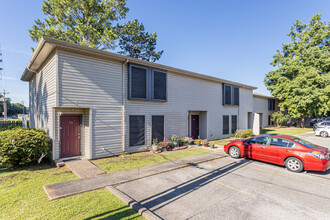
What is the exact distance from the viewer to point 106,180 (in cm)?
569

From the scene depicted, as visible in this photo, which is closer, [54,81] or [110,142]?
[54,81]

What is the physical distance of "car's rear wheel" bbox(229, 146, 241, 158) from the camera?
895 centimetres

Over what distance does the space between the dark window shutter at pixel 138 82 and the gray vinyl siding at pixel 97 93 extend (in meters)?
0.79

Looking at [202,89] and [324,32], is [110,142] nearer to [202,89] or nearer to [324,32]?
[202,89]

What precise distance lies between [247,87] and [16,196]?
20.3 m

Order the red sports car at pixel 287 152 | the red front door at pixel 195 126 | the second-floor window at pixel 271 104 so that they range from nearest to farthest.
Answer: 1. the red sports car at pixel 287 152
2. the red front door at pixel 195 126
3. the second-floor window at pixel 271 104

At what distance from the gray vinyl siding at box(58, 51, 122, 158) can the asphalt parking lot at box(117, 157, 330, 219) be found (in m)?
3.77

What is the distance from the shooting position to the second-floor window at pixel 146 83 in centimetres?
967

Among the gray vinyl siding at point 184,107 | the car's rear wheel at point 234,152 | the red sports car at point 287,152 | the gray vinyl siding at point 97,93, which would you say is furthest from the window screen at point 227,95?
the gray vinyl siding at point 97,93

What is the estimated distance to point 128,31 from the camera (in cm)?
2447

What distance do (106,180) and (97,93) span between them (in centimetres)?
462

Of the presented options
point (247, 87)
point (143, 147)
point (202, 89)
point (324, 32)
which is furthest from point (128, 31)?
point (324, 32)

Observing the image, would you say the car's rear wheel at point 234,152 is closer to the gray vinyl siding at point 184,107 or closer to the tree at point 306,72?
the gray vinyl siding at point 184,107

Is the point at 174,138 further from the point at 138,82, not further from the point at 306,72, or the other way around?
the point at 306,72
